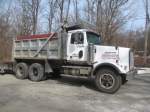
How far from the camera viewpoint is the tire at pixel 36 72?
9.80 meters

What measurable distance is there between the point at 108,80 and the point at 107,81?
6cm

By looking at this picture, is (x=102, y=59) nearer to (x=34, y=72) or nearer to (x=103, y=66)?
(x=103, y=66)

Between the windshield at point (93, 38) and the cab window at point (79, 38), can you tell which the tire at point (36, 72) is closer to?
the cab window at point (79, 38)

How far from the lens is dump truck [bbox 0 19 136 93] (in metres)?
Result: 7.39

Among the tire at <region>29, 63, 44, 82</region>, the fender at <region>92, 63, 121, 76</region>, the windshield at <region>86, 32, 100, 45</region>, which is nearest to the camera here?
the fender at <region>92, 63, 121, 76</region>

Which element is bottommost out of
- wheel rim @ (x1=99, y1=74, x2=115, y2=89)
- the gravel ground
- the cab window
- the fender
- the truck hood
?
the gravel ground

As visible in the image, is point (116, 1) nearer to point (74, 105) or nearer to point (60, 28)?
point (60, 28)

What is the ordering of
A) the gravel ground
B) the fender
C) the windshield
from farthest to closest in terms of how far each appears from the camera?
the windshield < the fender < the gravel ground

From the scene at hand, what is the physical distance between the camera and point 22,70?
1066 centimetres

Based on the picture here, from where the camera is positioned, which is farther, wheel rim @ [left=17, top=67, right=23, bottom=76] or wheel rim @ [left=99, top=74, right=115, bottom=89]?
wheel rim @ [left=17, top=67, right=23, bottom=76]

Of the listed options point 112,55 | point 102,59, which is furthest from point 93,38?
point 112,55

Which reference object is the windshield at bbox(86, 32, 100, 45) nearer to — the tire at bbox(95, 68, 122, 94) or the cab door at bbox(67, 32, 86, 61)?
the cab door at bbox(67, 32, 86, 61)

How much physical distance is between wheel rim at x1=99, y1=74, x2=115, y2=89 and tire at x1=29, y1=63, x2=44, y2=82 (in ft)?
12.4

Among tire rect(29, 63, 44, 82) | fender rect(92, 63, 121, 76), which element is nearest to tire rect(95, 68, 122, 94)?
fender rect(92, 63, 121, 76)
